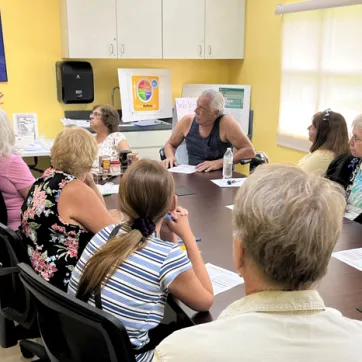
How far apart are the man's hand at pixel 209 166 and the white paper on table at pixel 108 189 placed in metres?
0.71

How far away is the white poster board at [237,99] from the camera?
5.01 meters

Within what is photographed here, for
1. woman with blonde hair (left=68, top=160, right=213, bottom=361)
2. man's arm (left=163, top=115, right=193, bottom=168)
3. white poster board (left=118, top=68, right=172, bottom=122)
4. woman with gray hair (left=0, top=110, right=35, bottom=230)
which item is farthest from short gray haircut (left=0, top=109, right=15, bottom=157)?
white poster board (left=118, top=68, right=172, bottom=122)

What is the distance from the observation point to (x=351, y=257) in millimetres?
1908

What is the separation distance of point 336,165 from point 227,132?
1067 mm

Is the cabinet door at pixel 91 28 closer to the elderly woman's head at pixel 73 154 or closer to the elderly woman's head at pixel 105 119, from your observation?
the elderly woman's head at pixel 105 119

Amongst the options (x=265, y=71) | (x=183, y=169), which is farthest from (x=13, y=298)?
(x=265, y=71)

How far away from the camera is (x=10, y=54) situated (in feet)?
15.0

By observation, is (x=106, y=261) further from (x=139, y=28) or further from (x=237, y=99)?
(x=237, y=99)

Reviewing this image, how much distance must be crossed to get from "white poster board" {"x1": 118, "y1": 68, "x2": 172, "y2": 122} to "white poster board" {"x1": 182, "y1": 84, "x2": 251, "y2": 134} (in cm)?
36

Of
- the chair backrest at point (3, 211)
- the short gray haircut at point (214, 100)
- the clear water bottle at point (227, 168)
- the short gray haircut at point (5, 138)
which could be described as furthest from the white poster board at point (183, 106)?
the chair backrest at point (3, 211)

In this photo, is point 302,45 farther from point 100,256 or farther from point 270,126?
point 100,256

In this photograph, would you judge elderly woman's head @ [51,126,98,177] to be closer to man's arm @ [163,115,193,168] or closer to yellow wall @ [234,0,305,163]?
man's arm @ [163,115,193,168]

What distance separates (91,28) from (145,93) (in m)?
0.91

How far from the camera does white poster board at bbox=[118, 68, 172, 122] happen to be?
4.94 meters
